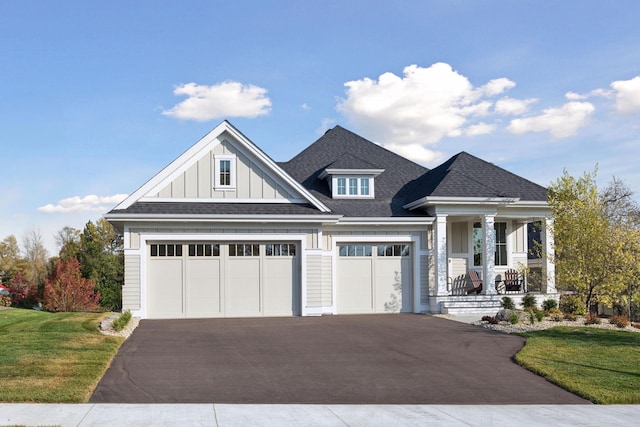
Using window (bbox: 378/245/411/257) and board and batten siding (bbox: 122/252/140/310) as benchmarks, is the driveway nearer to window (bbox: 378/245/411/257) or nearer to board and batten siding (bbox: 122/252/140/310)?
board and batten siding (bbox: 122/252/140/310)

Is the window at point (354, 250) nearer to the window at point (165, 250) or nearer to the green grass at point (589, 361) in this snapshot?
the window at point (165, 250)

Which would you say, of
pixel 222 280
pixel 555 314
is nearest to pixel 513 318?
pixel 555 314

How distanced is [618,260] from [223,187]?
1254cm

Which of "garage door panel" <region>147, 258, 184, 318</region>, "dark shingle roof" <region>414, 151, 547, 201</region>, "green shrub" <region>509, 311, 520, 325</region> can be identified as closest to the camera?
"green shrub" <region>509, 311, 520, 325</region>

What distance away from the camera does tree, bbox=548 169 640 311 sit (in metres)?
20.2

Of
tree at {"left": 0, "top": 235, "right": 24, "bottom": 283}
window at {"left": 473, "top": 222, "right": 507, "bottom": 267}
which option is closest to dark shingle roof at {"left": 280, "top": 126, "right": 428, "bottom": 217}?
window at {"left": 473, "top": 222, "right": 507, "bottom": 267}

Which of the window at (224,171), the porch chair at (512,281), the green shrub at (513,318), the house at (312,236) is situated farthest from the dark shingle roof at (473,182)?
the window at (224,171)

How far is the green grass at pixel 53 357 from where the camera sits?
32.2 ft

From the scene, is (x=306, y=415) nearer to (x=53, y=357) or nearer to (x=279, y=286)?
(x=53, y=357)

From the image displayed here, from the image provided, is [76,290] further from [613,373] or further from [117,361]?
[613,373]

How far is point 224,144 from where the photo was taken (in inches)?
833

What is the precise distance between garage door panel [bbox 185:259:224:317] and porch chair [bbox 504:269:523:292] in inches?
418

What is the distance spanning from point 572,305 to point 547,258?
198 cm

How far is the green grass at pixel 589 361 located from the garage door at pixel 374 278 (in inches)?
250
